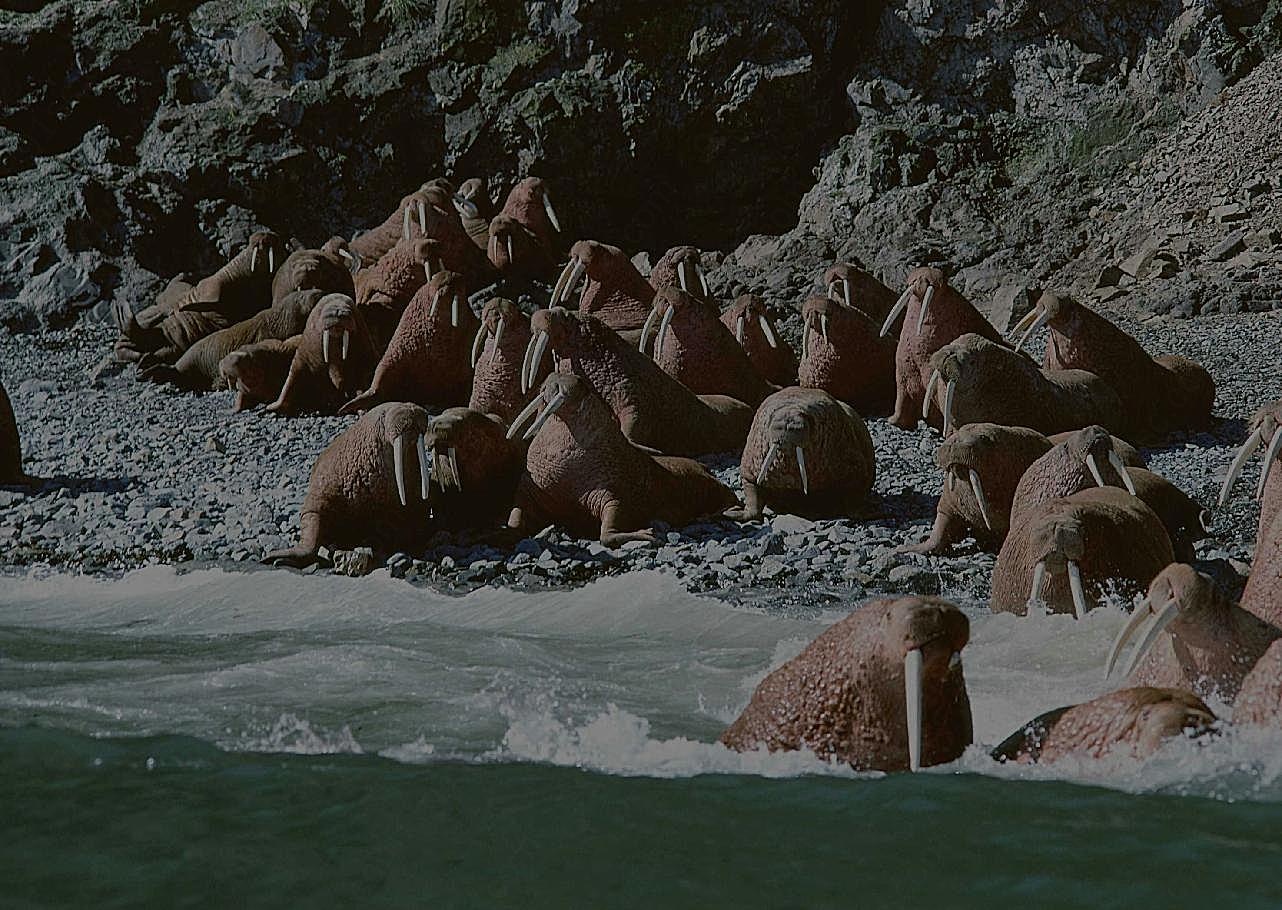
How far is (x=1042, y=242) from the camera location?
16.6 metres

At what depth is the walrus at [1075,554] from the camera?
552 centimetres

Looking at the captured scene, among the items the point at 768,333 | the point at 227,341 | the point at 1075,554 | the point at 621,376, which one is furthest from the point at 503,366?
the point at 1075,554

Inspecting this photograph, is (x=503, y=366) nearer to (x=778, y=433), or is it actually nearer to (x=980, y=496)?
(x=778, y=433)

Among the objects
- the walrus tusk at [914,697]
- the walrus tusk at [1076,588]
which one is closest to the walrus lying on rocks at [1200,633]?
the walrus tusk at [914,697]

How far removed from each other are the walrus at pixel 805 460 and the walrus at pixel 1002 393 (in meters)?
0.88

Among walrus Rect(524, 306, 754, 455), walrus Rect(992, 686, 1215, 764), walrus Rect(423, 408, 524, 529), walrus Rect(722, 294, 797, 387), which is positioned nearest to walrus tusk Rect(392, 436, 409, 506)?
walrus Rect(423, 408, 524, 529)

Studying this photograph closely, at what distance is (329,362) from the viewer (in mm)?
11148

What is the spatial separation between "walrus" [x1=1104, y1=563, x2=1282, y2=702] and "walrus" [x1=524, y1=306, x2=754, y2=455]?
4.96 meters

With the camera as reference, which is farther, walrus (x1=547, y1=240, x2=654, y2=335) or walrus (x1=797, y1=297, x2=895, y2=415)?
walrus (x1=547, y1=240, x2=654, y2=335)

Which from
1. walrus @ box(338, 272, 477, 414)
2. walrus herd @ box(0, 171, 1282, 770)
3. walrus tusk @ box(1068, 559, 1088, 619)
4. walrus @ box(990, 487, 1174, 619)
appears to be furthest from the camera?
walrus @ box(338, 272, 477, 414)

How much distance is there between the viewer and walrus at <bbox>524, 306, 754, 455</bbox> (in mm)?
8734

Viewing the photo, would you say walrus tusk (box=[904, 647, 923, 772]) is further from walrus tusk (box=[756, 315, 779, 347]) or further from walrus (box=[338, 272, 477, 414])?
walrus tusk (box=[756, 315, 779, 347])

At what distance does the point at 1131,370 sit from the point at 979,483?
3.19 metres

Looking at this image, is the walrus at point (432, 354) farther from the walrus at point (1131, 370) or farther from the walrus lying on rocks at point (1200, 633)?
the walrus lying on rocks at point (1200, 633)
